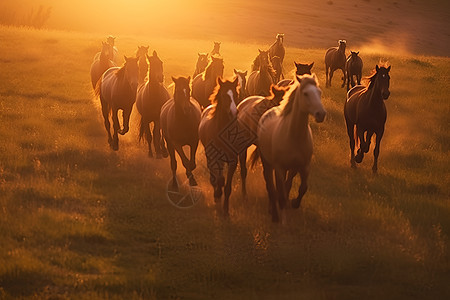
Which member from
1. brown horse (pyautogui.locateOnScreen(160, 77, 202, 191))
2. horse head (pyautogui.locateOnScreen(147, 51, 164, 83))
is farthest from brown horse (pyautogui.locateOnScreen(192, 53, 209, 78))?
brown horse (pyautogui.locateOnScreen(160, 77, 202, 191))

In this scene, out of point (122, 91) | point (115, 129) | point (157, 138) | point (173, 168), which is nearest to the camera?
point (173, 168)

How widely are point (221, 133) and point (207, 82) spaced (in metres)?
4.28

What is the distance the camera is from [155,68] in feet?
38.9

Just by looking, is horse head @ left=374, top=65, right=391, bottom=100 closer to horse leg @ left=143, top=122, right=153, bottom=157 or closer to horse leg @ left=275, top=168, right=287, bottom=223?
horse leg @ left=275, top=168, right=287, bottom=223

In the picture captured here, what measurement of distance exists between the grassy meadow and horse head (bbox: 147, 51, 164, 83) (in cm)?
202

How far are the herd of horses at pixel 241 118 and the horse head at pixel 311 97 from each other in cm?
1

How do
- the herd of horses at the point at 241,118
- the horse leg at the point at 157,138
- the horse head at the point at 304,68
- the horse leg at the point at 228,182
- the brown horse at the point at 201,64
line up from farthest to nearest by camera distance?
1. the brown horse at the point at 201,64
2. the horse head at the point at 304,68
3. the horse leg at the point at 157,138
4. the horse leg at the point at 228,182
5. the herd of horses at the point at 241,118

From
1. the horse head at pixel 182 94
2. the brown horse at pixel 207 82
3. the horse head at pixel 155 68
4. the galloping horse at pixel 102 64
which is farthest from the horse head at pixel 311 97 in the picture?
the galloping horse at pixel 102 64

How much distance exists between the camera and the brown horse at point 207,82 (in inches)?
448

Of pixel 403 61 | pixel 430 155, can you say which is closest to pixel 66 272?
pixel 430 155

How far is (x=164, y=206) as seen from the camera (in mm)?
10016

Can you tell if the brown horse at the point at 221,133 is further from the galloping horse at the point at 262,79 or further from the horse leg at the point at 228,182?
the galloping horse at the point at 262,79

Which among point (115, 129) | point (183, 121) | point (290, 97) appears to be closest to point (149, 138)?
point (115, 129)

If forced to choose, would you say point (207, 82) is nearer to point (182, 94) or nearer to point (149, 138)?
point (149, 138)
